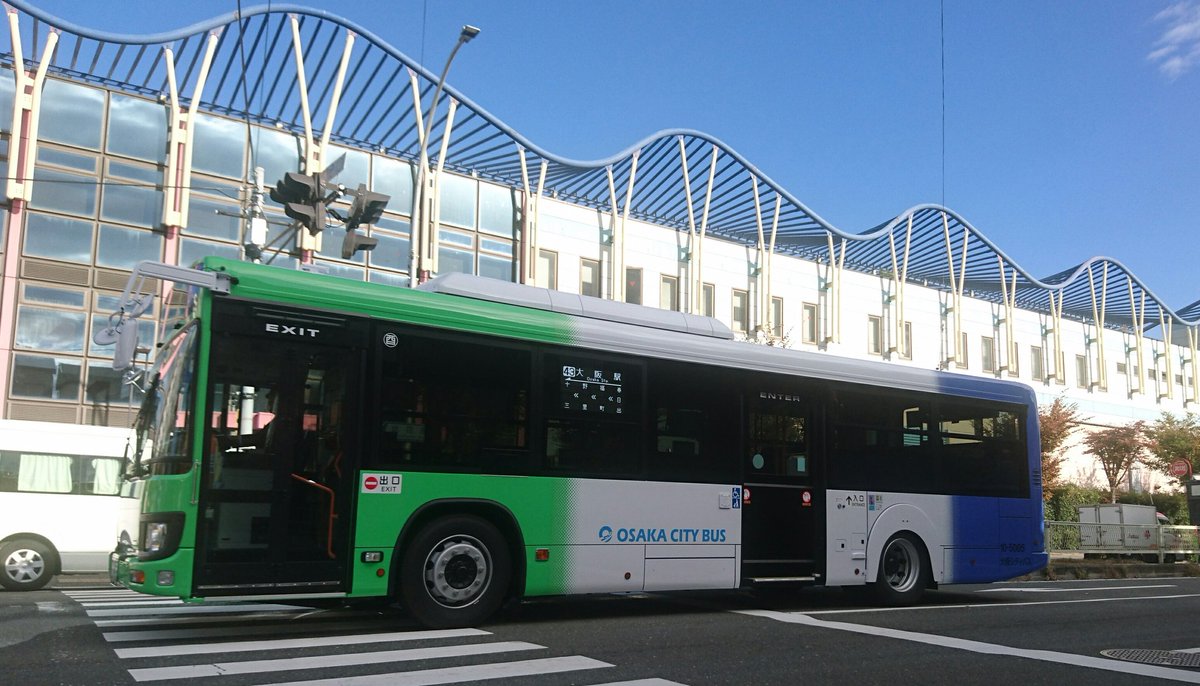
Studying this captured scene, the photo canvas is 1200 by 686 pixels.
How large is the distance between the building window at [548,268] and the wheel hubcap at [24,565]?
22784 millimetres

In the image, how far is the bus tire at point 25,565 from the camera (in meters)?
15.6

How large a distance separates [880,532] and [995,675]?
5.30 m

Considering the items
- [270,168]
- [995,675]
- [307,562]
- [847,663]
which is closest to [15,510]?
[307,562]

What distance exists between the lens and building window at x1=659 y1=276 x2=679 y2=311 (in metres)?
40.7

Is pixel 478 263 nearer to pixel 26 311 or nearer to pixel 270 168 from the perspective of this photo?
pixel 270 168

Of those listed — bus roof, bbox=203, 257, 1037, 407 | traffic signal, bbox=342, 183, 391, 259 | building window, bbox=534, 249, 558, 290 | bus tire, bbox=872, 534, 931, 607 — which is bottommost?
bus tire, bbox=872, 534, 931, 607

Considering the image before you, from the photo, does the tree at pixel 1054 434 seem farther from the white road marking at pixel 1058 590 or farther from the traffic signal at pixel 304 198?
the traffic signal at pixel 304 198

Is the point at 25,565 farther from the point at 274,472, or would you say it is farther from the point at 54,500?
the point at 274,472

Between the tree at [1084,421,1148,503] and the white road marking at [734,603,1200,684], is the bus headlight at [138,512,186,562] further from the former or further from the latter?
the tree at [1084,421,1148,503]

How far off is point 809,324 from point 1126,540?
853 inches

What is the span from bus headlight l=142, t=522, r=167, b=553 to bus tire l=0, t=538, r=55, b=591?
9269 mm

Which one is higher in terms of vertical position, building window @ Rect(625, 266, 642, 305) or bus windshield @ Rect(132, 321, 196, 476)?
building window @ Rect(625, 266, 642, 305)

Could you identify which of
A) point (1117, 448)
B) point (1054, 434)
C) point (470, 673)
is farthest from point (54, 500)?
point (1117, 448)

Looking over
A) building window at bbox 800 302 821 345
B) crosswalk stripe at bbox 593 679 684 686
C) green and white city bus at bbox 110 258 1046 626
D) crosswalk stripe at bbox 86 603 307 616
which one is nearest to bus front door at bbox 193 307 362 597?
green and white city bus at bbox 110 258 1046 626
